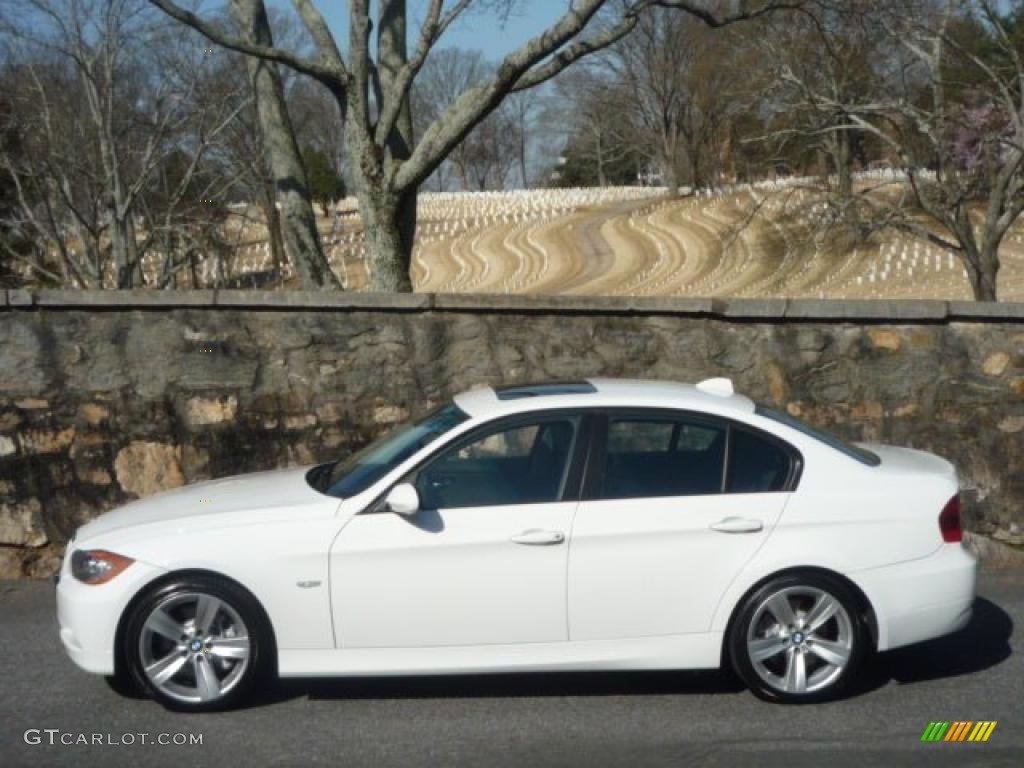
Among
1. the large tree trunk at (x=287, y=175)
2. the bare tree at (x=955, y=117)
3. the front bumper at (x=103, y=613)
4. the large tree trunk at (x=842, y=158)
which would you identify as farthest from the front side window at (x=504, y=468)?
the large tree trunk at (x=842, y=158)

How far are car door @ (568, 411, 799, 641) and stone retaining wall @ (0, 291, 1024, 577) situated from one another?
315 centimetres

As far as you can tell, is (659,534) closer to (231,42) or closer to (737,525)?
(737,525)

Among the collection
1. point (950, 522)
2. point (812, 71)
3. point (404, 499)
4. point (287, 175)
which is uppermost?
point (812, 71)

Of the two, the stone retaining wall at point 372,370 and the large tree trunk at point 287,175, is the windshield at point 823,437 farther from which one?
the large tree trunk at point 287,175

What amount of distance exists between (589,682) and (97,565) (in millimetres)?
2237

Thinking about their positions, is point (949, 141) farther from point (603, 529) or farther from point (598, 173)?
point (598, 173)

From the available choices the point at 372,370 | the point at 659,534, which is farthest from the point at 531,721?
the point at 372,370

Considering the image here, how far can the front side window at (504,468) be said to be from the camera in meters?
5.50

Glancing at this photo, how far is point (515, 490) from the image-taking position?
5.52 m

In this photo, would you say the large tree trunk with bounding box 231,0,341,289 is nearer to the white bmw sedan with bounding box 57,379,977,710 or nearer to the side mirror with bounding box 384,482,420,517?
the white bmw sedan with bounding box 57,379,977,710

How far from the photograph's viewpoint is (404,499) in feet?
17.3

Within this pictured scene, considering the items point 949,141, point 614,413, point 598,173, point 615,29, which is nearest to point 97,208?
point 949,141

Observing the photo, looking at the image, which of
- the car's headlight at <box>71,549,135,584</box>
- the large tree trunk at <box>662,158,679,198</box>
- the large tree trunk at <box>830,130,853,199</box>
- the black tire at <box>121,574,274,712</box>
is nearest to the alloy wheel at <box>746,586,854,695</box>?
the black tire at <box>121,574,274,712</box>

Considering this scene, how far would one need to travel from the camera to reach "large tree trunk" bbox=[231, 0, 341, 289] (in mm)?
12172
